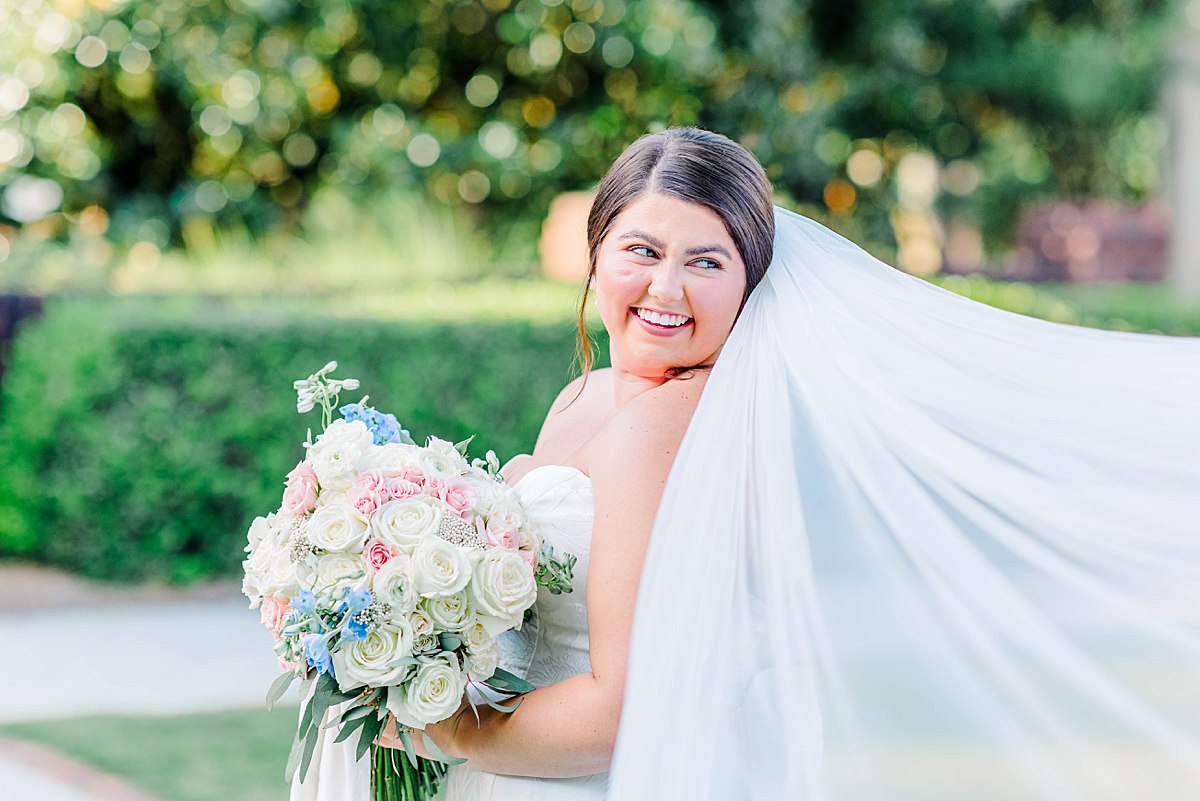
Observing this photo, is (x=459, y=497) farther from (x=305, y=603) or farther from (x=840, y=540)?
(x=840, y=540)

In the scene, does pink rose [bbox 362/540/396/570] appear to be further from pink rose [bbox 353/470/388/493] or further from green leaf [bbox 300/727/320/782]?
green leaf [bbox 300/727/320/782]

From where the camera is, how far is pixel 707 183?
7.02 ft

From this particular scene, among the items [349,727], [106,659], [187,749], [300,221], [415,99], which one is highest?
[415,99]

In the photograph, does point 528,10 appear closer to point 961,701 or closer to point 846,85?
point 846,85

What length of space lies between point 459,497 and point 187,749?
3647 millimetres

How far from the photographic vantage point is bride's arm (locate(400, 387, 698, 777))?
1989 mm

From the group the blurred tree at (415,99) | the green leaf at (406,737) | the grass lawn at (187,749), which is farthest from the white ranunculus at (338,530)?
the blurred tree at (415,99)

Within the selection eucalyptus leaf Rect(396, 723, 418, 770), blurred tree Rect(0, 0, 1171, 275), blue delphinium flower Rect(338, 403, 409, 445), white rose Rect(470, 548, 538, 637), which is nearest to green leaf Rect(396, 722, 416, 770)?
eucalyptus leaf Rect(396, 723, 418, 770)

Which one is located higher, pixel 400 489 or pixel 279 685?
pixel 400 489

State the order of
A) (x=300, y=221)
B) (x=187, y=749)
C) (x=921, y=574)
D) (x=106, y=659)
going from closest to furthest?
(x=921, y=574), (x=187, y=749), (x=106, y=659), (x=300, y=221)

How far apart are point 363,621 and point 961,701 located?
0.90 meters

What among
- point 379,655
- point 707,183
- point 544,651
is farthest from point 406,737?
point 707,183

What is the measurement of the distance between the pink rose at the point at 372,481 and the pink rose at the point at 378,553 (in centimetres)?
9

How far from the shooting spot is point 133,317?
772 centimetres
